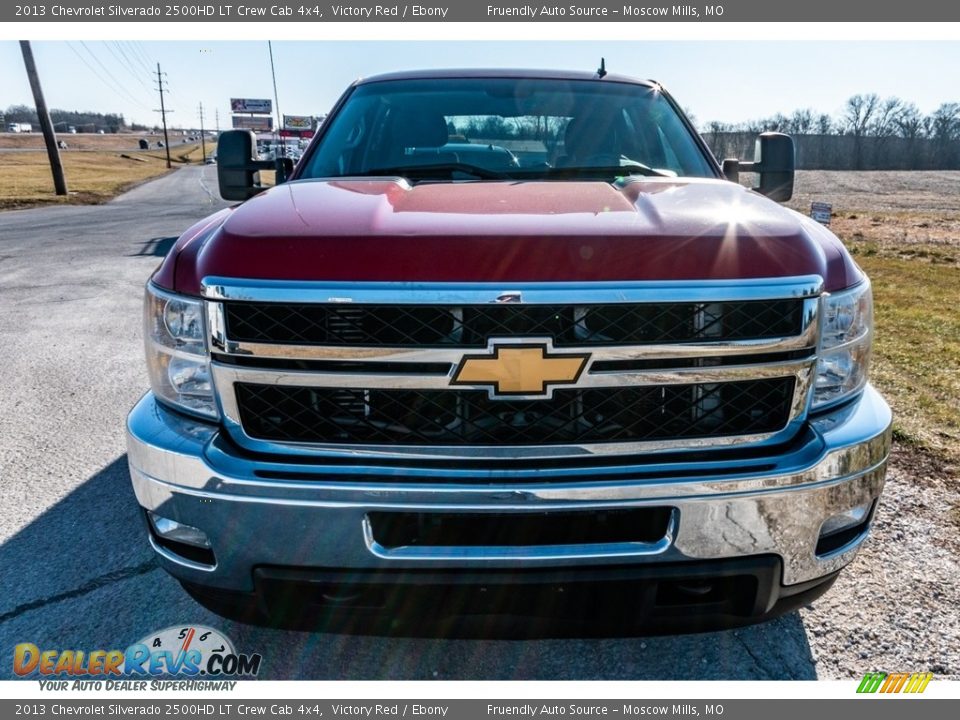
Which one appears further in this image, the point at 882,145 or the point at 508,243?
the point at 882,145

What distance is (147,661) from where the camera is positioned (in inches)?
91.2

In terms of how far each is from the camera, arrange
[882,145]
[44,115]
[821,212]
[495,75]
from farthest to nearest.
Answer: [882,145], [44,115], [821,212], [495,75]

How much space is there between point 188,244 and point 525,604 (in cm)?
140

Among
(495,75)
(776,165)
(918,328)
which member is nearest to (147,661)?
(495,75)

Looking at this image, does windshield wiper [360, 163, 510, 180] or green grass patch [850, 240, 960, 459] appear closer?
windshield wiper [360, 163, 510, 180]

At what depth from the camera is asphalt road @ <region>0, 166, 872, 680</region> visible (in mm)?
2291

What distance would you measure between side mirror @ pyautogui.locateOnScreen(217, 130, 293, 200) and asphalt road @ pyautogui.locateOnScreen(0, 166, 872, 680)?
1.53 meters

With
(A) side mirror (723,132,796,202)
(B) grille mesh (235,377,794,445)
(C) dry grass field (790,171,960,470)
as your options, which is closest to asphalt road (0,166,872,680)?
(B) grille mesh (235,377,794,445)

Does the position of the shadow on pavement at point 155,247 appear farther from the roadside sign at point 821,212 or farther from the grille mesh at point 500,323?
the grille mesh at point 500,323

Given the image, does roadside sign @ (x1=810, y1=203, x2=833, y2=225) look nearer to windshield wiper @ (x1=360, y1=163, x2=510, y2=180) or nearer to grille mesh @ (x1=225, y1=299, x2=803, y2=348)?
windshield wiper @ (x1=360, y1=163, x2=510, y2=180)

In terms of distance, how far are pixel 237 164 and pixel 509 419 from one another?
2141mm

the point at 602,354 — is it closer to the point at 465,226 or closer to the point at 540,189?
the point at 465,226

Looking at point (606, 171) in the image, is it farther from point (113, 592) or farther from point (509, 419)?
point (113, 592)
